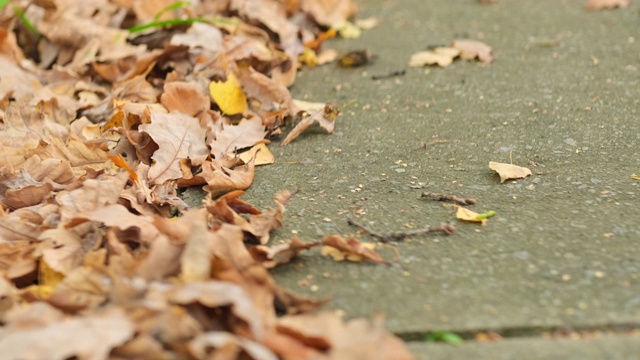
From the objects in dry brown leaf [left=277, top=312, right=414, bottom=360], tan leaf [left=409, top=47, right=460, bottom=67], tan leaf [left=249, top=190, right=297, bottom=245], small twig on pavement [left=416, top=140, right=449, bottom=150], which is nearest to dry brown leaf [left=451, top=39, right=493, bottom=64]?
tan leaf [left=409, top=47, right=460, bottom=67]

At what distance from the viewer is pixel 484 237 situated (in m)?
1.50

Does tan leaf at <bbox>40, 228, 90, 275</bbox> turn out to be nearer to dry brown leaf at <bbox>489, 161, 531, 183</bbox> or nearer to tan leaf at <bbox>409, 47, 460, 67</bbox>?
dry brown leaf at <bbox>489, 161, 531, 183</bbox>

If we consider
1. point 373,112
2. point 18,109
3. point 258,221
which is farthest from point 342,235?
point 18,109

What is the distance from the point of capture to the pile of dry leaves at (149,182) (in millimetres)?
1112

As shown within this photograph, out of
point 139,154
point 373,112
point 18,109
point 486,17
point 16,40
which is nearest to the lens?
point 139,154

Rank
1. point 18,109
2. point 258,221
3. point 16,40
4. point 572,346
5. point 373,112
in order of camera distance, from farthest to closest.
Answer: point 16,40 → point 373,112 → point 18,109 → point 258,221 → point 572,346

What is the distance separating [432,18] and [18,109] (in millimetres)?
1865

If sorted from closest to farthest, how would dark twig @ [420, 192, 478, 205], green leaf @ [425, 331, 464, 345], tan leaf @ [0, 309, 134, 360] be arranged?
1. tan leaf @ [0, 309, 134, 360]
2. green leaf @ [425, 331, 464, 345]
3. dark twig @ [420, 192, 478, 205]

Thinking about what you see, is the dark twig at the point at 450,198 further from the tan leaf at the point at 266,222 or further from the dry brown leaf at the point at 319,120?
the dry brown leaf at the point at 319,120

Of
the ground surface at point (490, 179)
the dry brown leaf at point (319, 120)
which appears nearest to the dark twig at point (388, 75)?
the ground surface at point (490, 179)

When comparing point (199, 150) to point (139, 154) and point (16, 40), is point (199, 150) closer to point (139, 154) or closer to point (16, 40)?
point (139, 154)

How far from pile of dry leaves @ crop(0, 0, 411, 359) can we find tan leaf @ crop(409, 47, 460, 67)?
1.45 ft

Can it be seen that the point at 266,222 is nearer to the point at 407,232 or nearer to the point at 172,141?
the point at 407,232

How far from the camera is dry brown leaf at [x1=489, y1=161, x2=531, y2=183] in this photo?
5.74 feet
